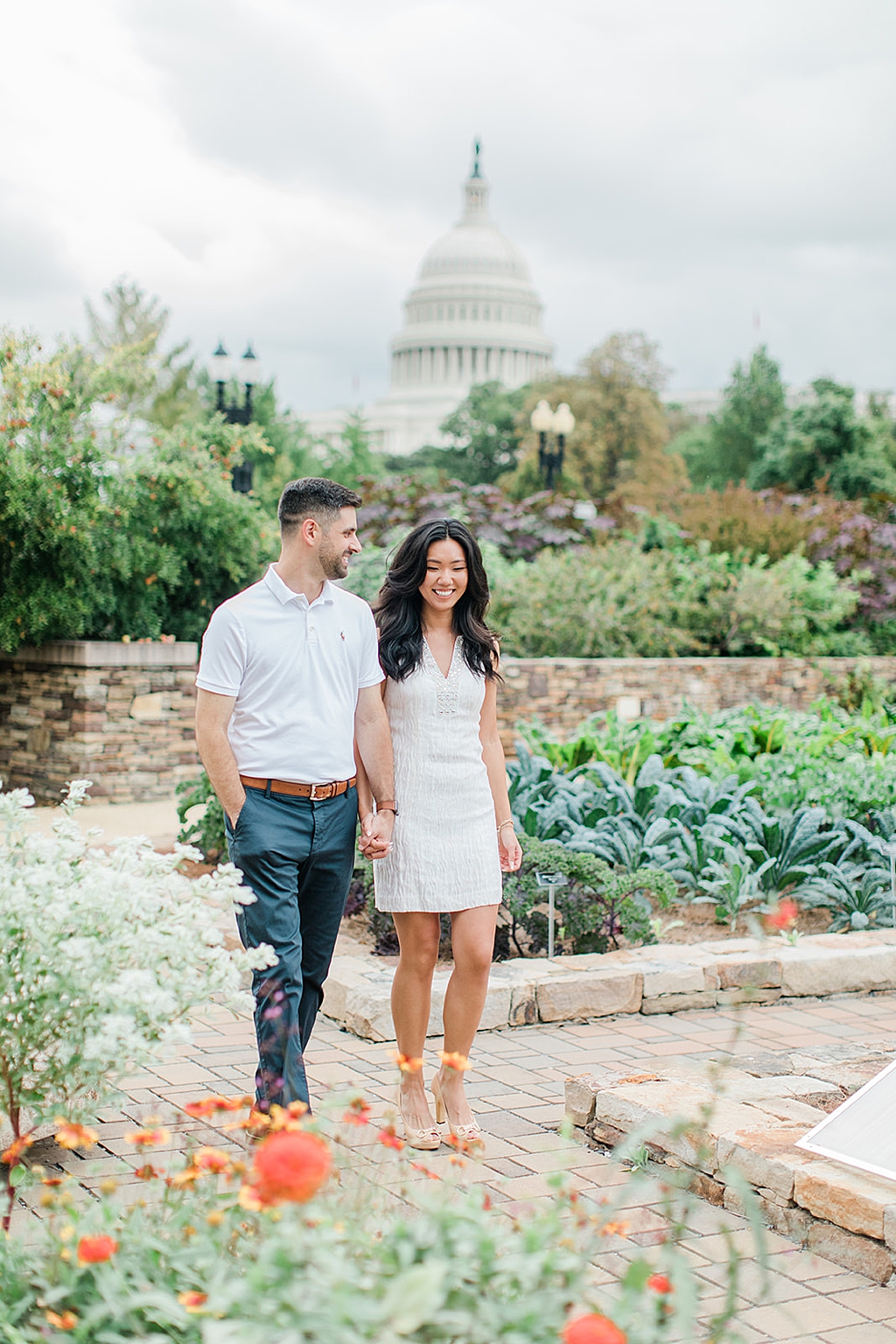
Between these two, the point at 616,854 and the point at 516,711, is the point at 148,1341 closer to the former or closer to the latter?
the point at 616,854

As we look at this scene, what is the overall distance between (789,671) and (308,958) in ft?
35.1

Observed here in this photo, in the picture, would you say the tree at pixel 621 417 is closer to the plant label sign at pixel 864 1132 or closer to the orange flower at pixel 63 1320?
the plant label sign at pixel 864 1132

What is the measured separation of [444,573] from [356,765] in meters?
0.63

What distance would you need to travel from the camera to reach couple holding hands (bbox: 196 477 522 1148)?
346 cm

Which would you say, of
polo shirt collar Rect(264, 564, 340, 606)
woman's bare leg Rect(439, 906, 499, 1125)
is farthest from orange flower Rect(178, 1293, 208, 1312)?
polo shirt collar Rect(264, 564, 340, 606)

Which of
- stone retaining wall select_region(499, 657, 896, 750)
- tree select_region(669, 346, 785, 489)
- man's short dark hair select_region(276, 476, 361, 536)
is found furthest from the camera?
tree select_region(669, 346, 785, 489)

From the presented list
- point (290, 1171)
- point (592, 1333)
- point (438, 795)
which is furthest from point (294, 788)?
point (592, 1333)

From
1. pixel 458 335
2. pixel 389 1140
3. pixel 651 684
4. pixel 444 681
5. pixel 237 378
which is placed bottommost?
pixel 389 1140

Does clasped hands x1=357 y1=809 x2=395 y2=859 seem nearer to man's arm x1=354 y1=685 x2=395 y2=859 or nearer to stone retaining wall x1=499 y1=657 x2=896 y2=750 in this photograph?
man's arm x1=354 y1=685 x2=395 y2=859

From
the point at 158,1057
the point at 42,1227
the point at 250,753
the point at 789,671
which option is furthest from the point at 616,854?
the point at 789,671

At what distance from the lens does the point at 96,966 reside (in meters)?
2.64

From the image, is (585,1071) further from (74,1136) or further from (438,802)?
(74,1136)

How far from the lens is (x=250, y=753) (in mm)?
3502

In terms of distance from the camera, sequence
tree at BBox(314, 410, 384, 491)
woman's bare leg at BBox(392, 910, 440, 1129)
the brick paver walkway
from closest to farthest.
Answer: the brick paver walkway → woman's bare leg at BBox(392, 910, 440, 1129) → tree at BBox(314, 410, 384, 491)
